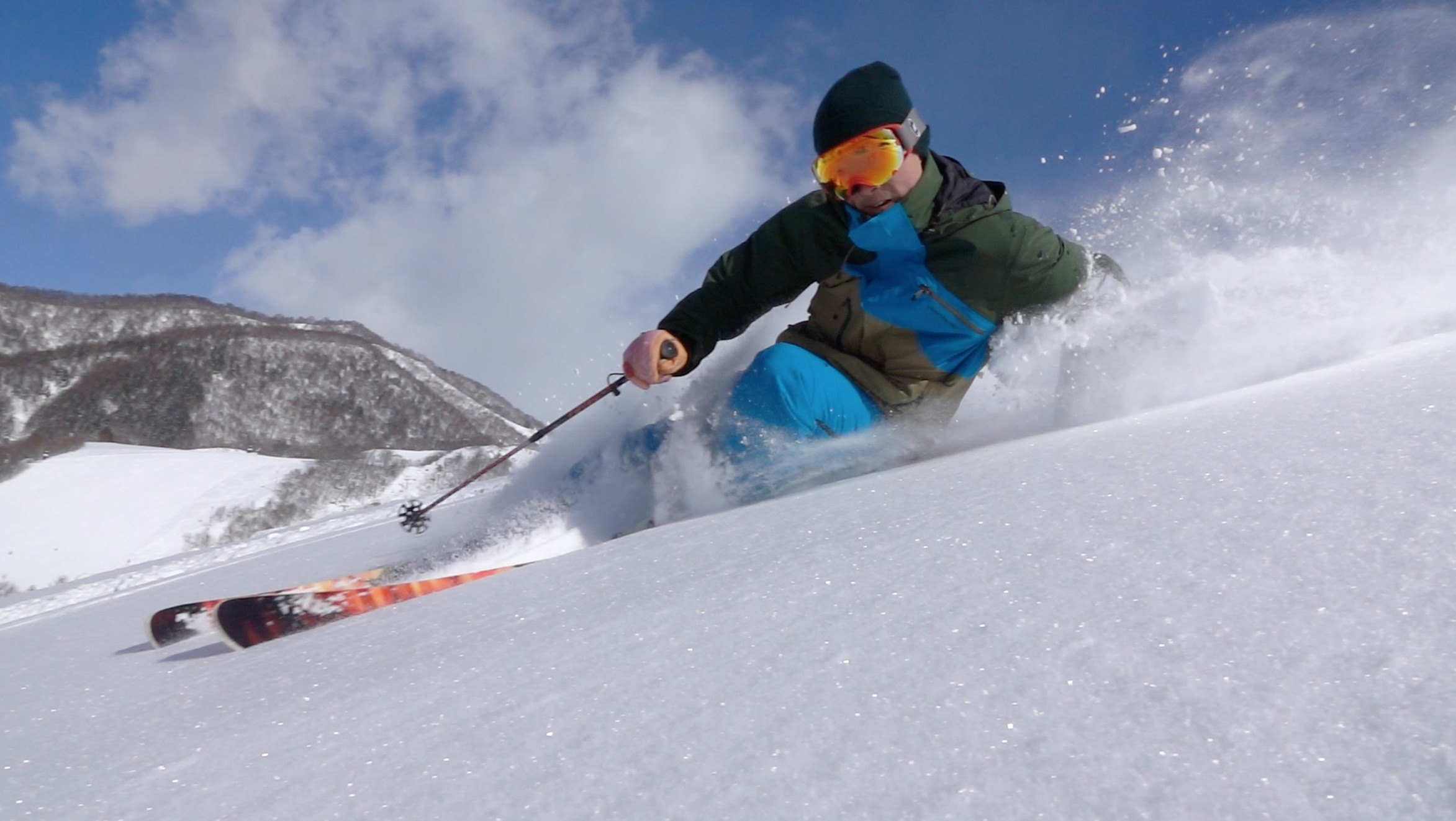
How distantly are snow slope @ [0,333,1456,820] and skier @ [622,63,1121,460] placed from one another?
106 cm

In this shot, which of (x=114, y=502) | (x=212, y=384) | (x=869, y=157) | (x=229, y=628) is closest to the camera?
(x=229, y=628)

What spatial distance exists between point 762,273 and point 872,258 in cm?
37

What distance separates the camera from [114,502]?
16.2 m

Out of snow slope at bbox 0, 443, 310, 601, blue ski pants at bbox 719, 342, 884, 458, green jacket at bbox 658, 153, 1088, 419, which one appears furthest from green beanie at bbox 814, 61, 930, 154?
snow slope at bbox 0, 443, 310, 601

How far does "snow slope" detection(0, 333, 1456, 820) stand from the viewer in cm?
55

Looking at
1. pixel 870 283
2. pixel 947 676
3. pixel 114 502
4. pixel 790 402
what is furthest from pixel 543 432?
pixel 114 502

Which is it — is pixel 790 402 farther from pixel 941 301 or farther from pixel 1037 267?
pixel 1037 267

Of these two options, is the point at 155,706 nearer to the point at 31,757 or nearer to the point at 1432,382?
the point at 31,757

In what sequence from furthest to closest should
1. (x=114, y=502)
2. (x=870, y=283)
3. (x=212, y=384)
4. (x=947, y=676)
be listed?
(x=212, y=384) < (x=114, y=502) < (x=870, y=283) < (x=947, y=676)

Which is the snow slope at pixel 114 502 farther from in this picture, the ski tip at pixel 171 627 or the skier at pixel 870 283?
the skier at pixel 870 283

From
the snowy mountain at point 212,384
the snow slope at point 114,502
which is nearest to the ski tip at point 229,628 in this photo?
the snow slope at point 114,502

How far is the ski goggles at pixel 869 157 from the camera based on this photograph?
250cm

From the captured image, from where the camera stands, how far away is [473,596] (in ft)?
5.64

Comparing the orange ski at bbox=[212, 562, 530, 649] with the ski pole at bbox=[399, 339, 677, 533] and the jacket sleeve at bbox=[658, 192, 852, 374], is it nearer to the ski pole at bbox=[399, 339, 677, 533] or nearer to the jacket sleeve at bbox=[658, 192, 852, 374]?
the ski pole at bbox=[399, 339, 677, 533]
